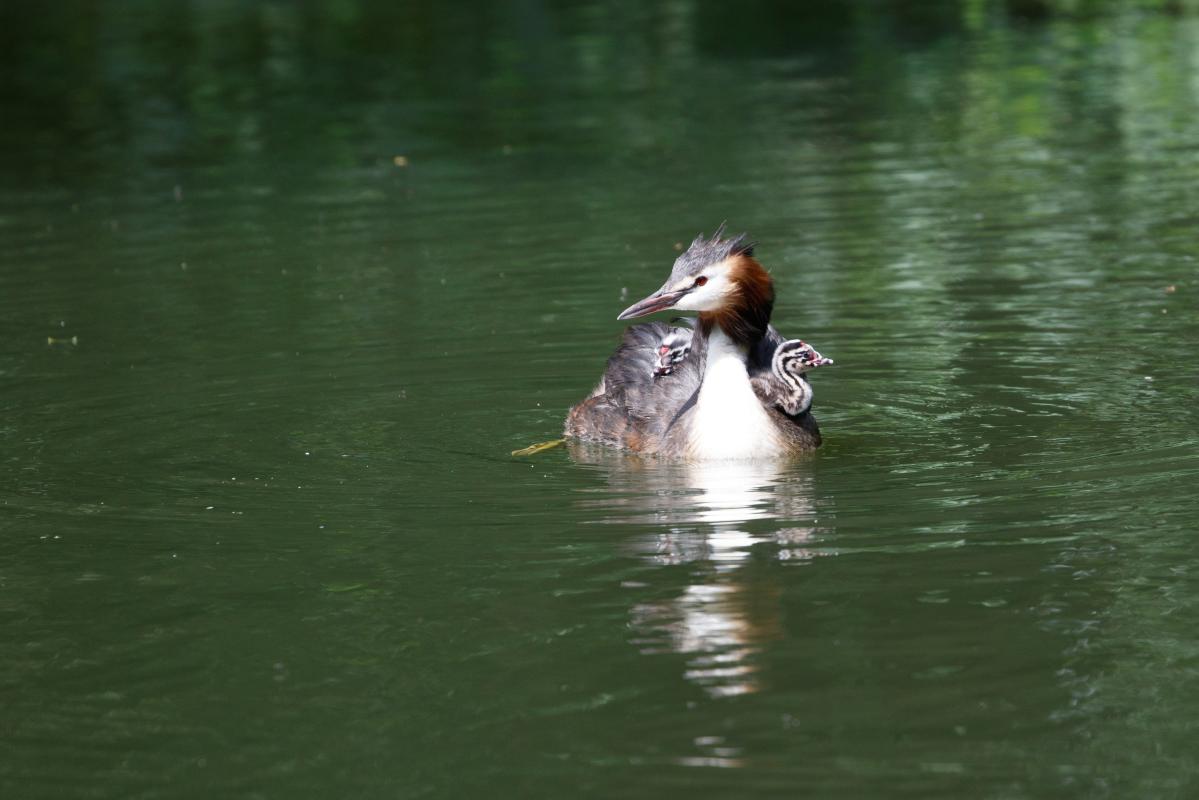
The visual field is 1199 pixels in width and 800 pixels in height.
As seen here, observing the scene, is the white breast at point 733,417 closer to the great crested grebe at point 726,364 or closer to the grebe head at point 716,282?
the great crested grebe at point 726,364

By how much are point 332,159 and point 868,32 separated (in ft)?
44.4

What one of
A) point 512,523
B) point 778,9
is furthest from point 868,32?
point 512,523

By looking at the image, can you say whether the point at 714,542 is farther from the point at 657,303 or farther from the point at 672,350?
the point at 672,350

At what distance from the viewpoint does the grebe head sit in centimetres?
1070

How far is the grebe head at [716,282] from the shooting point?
35.1 ft

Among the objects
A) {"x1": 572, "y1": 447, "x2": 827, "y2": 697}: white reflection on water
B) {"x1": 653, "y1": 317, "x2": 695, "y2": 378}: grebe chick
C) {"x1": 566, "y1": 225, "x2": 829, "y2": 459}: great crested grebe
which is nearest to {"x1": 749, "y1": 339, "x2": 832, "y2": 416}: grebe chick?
{"x1": 566, "y1": 225, "x2": 829, "y2": 459}: great crested grebe

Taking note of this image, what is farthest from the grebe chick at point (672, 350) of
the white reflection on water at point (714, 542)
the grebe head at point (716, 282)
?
the grebe head at point (716, 282)

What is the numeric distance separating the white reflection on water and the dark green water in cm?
3

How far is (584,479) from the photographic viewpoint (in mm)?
10773

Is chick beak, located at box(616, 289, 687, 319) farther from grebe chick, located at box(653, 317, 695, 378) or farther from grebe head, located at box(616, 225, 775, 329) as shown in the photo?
grebe chick, located at box(653, 317, 695, 378)

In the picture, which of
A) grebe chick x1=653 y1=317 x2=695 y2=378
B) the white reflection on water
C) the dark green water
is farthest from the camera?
grebe chick x1=653 y1=317 x2=695 y2=378

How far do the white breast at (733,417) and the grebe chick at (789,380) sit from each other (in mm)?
169

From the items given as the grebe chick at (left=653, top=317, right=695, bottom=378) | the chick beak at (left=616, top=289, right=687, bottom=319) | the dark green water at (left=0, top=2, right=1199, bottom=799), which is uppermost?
the chick beak at (left=616, top=289, right=687, bottom=319)

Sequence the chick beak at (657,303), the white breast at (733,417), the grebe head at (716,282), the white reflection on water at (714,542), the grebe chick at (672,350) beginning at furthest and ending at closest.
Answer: the grebe chick at (672,350) < the white breast at (733,417) < the grebe head at (716,282) < the chick beak at (657,303) < the white reflection on water at (714,542)
